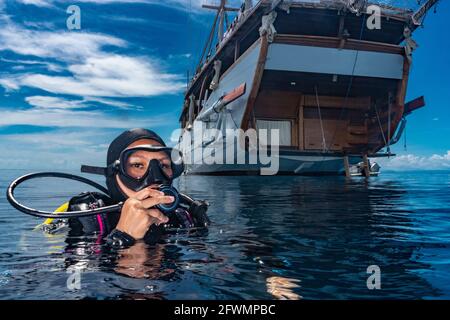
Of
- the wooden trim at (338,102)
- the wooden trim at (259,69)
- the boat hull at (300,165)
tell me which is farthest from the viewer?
the wooden trim at (338,102)

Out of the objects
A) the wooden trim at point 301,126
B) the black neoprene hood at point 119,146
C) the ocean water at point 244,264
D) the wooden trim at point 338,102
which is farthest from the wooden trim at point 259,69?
the black neoprene hood at point 119,146

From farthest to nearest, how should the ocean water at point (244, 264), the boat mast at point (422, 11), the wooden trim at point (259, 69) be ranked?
the boat mast at point (422, 11)
the wooden trim at point (259, 69)
the ocean water at point (244, 264)

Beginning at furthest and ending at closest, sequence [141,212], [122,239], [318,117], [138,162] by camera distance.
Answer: [318,117] < [138,162] < [122,239] < [141,212]

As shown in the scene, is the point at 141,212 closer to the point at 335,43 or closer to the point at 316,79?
the point at 335,43

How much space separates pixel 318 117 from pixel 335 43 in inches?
255

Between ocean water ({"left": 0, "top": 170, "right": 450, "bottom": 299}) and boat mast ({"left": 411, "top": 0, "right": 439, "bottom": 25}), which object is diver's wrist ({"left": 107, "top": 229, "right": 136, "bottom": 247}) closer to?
ocean water ({"left": 0, "top": 170, "right": 450, "bottom": 299})

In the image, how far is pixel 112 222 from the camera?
13.9 feet

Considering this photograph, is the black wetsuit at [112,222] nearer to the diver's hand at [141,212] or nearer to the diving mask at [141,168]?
the diver's hand at [141,212]

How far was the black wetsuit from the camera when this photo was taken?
356 cm

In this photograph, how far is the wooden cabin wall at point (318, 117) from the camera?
968 inches

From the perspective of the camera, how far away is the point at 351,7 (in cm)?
1916

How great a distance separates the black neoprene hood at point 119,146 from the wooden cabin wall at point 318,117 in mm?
20747

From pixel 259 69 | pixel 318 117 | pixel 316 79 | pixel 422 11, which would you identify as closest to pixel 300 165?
pixel 318 117

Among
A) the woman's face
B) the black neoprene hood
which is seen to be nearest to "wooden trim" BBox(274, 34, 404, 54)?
the black neoprene hood
